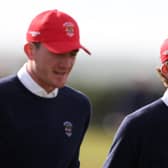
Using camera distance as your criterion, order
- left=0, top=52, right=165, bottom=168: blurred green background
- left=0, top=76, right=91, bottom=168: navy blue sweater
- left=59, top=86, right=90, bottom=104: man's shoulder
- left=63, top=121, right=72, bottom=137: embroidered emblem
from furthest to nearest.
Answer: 1. left=0, top=52, right=165, bottom=168: blurred green background
2. left=59, top=86, right=90, bottom=104: man's shoulder
3. left=63, top=121, right=72, bottom=137: embroidered emblem
4. left=0, top=76, right=91, bottom=168: navy blue sweater

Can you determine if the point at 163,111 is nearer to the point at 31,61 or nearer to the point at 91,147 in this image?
the point at 31,61

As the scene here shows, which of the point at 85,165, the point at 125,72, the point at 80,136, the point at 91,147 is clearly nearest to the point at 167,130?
the point at 80,136

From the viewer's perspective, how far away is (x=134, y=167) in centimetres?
670

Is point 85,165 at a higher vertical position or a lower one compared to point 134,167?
lower

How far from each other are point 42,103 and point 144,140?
69cm

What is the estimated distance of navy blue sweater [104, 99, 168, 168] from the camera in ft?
21.8

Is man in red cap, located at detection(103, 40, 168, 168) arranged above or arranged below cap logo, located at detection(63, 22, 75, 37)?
below

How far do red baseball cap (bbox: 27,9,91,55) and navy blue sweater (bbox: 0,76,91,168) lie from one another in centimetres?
31

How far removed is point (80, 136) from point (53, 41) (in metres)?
0.73

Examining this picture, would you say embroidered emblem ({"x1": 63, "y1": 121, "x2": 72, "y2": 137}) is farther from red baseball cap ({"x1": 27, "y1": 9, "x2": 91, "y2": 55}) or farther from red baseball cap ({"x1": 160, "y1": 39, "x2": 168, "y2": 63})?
red baseball cap ({"x1": 160, "y1": 39, "x2": 168, "y2": 63})

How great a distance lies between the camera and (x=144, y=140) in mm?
6652

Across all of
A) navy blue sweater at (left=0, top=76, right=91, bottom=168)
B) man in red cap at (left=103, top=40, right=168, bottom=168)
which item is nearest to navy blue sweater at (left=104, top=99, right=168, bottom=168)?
man in red cap at (left=103, top=40, right=168, bottom=168)

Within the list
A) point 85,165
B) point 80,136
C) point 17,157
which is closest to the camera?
point 17,157

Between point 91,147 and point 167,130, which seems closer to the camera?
point 167,130
